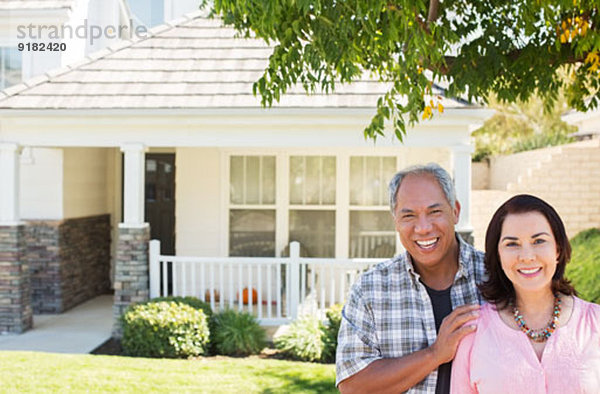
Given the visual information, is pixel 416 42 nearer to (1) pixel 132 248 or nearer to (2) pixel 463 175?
(2) pixel 463 175

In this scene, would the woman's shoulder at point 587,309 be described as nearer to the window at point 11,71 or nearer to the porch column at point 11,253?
the porch column at point 11,253

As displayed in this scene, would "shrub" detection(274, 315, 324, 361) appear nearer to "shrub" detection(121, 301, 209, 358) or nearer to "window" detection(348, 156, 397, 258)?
"shrub" detection(121, 301, 209, 358)

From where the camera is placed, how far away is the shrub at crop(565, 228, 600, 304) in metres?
7.87

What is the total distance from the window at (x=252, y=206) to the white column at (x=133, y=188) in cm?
257

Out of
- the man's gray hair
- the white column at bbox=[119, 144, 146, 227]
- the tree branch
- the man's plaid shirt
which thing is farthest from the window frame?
the man's plaid shirt

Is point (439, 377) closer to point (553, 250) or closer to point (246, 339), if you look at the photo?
point (553, 250)

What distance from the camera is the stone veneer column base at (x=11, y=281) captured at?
8.86 metres

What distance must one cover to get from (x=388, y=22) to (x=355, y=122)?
14.3 ft

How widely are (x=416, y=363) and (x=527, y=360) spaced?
0.38 meters

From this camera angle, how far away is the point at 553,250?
7.49 ft

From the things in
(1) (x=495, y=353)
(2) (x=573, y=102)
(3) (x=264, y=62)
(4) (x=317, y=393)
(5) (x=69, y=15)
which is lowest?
(4) (x=317, y=393)

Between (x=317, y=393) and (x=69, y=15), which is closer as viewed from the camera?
(x=317, y=393)

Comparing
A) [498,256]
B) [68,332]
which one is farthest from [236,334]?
[498,256]

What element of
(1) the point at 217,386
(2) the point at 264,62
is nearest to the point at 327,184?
(2) the point at 264,62
